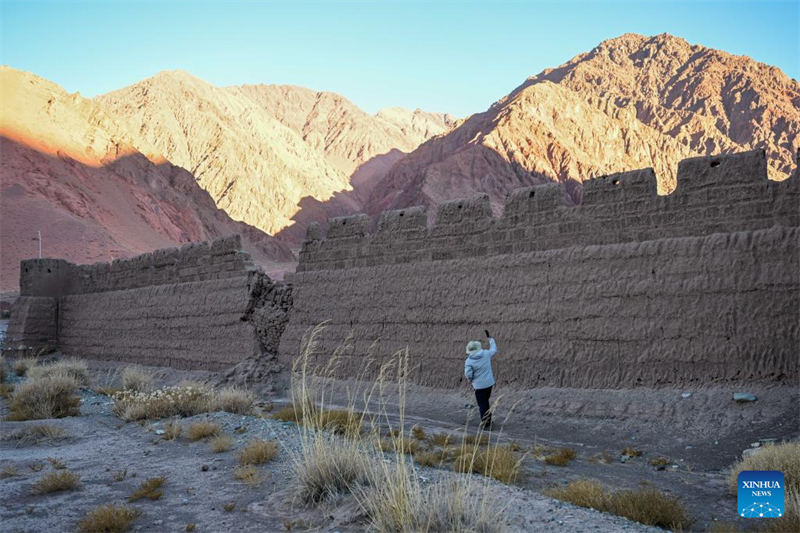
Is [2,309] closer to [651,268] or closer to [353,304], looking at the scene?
[353,304]

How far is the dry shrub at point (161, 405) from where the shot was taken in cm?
1119

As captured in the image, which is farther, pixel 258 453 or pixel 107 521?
pixel 258 453

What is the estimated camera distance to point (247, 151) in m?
84.6

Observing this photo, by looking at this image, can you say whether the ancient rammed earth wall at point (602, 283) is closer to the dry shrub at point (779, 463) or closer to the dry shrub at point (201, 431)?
the dry shrub at point (779, 463)

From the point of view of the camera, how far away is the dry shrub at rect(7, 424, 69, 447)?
31.7ft

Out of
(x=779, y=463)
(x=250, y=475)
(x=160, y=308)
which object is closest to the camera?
(x=779, y=463)

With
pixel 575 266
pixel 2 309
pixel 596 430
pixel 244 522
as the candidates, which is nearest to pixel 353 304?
pixel 575 266

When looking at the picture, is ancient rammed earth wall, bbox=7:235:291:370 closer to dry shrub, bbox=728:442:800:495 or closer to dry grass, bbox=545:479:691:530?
dry grass, bbox=545:479:691:530

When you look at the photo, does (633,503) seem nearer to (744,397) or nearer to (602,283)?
(744,397)

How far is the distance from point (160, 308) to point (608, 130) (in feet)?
171

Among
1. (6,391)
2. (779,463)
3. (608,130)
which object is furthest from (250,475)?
(608,130)

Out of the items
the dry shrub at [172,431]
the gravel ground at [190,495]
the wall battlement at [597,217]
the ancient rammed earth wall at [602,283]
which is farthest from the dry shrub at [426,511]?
the wall battlement at [597,217]

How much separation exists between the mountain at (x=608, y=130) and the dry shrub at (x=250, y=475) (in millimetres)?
47124

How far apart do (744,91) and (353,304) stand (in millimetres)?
75666
